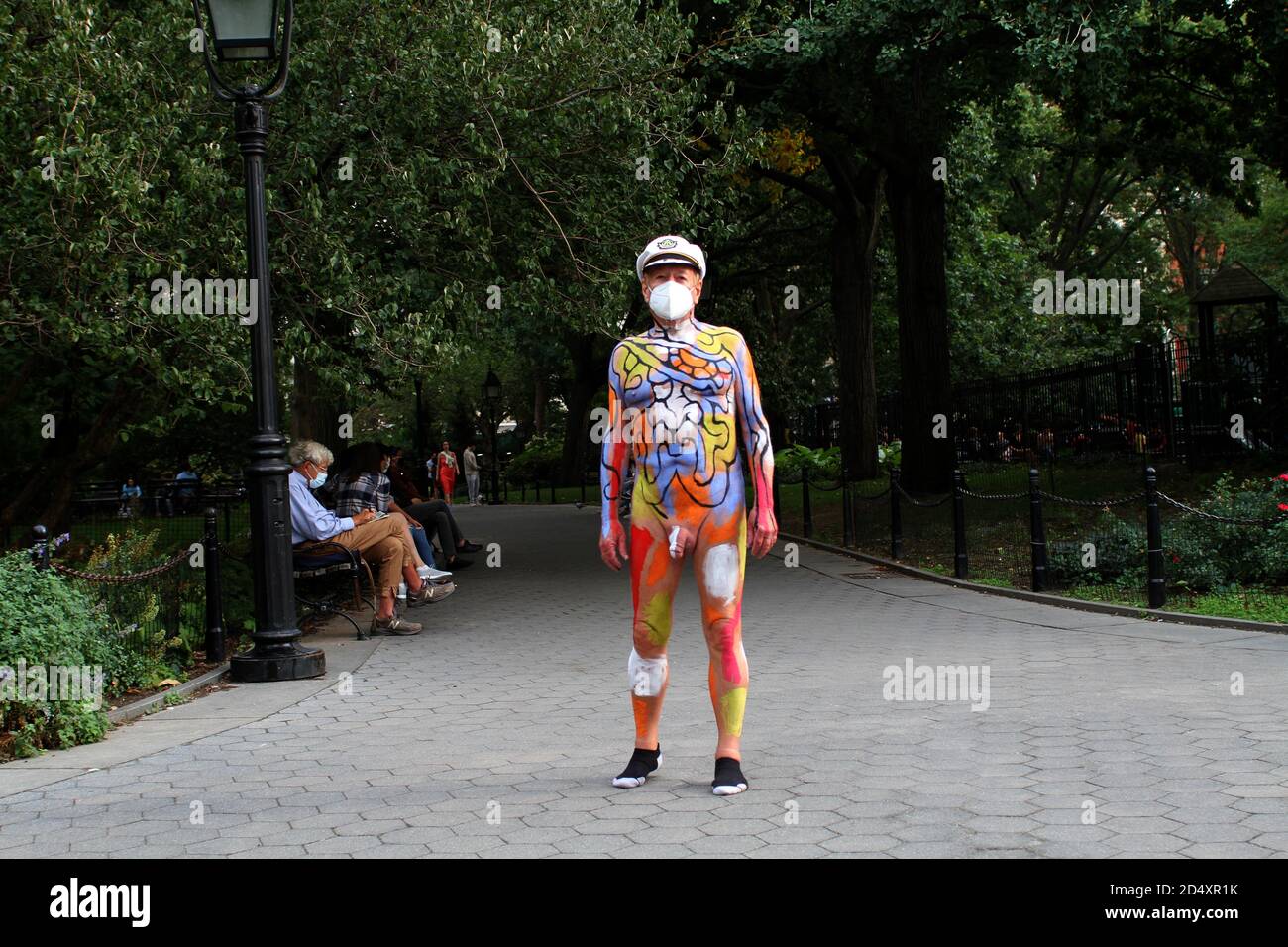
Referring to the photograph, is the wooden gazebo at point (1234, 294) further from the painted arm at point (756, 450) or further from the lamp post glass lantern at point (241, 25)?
the painted arm at point (756, 450)

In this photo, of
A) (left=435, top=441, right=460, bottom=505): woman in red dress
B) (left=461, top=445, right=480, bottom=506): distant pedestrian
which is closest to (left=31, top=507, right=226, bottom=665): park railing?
(left=435, top=441, right=460, bottom=505): woman in red dress

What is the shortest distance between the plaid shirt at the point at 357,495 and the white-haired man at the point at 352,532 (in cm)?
95

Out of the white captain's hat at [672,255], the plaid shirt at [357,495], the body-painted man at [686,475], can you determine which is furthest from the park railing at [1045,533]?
the white captain's hat at [672,255]

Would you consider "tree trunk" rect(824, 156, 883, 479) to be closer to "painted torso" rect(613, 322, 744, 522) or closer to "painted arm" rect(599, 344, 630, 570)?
"painted arm" rect(599, 344, 630, 570)

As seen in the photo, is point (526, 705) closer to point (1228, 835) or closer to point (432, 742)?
point (432, 742)

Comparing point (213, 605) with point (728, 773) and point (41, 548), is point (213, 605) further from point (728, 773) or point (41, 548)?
point (728, 773)

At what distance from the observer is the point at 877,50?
1525cm

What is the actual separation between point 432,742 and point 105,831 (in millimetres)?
1896

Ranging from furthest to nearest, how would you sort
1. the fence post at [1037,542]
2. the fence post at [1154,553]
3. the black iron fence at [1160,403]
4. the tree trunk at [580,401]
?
the tree trunk at [580,401], the black iron fence at [1160,403], the fence post at [1037,542], the fence post at [1154,553]

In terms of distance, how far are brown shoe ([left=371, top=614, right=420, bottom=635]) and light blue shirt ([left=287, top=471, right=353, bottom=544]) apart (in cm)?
88

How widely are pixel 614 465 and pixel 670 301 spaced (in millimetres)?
724

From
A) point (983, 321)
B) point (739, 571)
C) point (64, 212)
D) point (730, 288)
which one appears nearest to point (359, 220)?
point (64, 212)

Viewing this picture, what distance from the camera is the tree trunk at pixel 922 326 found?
19.8 meters

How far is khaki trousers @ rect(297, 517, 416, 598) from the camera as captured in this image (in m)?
10.9
